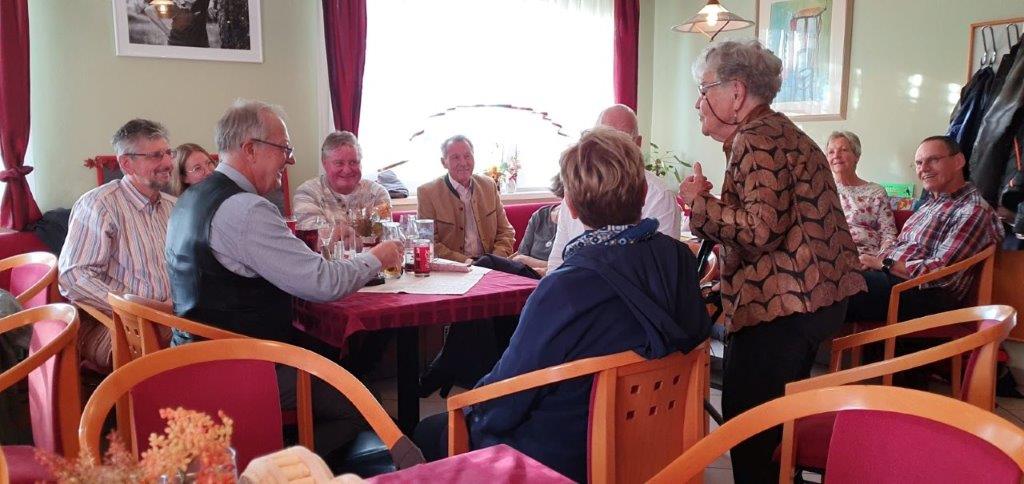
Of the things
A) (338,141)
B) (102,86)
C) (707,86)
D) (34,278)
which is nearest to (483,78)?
(338,141)

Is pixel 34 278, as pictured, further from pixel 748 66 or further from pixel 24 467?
pixel 748 66

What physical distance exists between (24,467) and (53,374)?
0.68 ft

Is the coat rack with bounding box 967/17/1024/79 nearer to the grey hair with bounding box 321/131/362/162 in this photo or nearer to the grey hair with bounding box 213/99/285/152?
the grey hair with bounding box 321/131/362/162

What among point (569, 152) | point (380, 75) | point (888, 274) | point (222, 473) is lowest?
point (888, 274)

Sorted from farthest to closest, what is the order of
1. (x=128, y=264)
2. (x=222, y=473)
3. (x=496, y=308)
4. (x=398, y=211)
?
(x=398, y=211), (x=128, y=264), (x=496, y=308), (x=222, y=473)

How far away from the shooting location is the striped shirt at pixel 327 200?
147 inches

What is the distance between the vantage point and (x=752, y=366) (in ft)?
6.93

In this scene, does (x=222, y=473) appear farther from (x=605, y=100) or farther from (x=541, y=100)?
(x=605, y=100)

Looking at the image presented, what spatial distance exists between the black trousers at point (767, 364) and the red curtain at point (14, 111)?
12.4 feet

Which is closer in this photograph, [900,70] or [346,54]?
[900,70]

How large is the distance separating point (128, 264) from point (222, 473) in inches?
98.5

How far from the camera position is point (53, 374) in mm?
1776

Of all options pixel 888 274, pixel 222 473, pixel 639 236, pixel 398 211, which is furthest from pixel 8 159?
pixel 888 274

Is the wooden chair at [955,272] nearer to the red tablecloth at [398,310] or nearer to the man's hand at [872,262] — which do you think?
the man's hand at [872,262]
